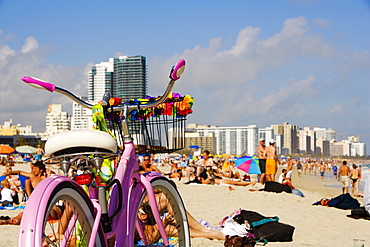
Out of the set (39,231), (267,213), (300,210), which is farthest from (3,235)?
(300,210)

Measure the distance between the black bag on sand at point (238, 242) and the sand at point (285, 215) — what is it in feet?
0.84

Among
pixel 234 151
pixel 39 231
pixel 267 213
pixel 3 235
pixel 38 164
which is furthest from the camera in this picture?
pixel 234 151

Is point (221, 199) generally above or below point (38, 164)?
below

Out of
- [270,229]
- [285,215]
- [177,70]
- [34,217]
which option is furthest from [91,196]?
[285,215]

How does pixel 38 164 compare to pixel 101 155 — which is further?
pixel 38 164

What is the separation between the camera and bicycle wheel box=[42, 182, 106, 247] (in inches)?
87.1

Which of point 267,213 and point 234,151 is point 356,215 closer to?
point 267,213

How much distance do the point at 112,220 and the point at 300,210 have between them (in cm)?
644

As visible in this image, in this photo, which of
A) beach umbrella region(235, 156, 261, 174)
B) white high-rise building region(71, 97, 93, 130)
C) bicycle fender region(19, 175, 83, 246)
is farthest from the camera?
beach umbrella region(235, 156, 261, 174)

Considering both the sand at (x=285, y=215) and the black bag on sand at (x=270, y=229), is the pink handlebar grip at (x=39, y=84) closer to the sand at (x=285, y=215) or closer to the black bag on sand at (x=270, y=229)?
the sand at (x=285, y=215)

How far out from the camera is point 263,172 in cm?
1427

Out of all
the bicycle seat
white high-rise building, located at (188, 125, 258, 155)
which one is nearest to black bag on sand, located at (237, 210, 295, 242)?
the bicycle seat

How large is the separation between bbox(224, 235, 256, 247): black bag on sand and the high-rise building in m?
1.84

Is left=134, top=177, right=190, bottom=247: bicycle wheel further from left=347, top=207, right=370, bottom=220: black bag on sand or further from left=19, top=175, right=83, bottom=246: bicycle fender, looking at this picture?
left=347, top=207, right=370, bottom=220: black bag on sand
